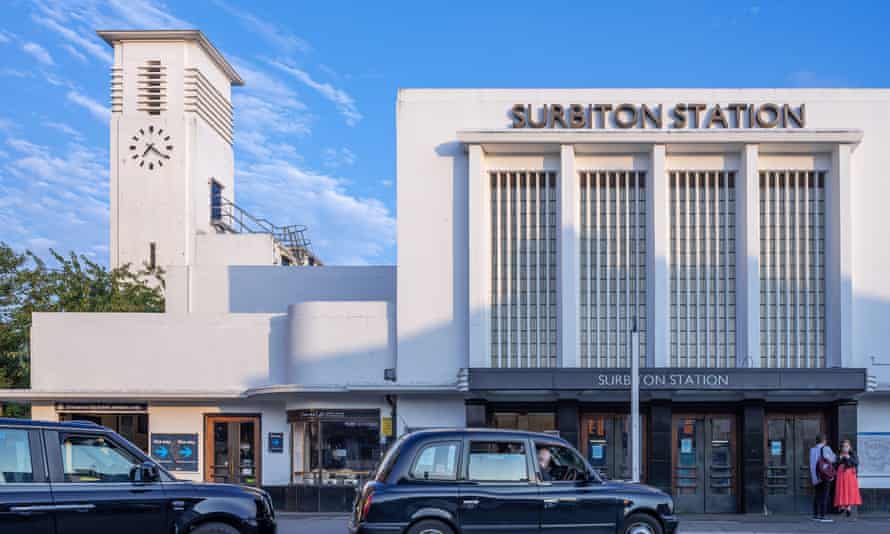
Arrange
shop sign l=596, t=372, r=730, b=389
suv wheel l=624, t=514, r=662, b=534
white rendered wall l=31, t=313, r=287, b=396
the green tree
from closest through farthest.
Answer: suv wheel l=624, t=514, r=662, b=534, shop sign l=596, t=372, r=730, b=389, white rendered wall l=31, t=313, r=287, b=396, the green tree

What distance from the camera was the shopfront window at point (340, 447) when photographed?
25.7m

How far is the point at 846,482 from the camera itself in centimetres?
2341

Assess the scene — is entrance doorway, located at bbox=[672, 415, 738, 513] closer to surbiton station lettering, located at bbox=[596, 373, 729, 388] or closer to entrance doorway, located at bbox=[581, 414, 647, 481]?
entrance doorway, located at bbox=[581, 414, 647, 481]

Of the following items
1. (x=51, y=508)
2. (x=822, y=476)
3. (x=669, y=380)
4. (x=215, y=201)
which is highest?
(x=215, y=201)

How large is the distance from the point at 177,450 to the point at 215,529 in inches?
530

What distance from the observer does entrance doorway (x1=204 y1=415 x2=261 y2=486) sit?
26.3 meters

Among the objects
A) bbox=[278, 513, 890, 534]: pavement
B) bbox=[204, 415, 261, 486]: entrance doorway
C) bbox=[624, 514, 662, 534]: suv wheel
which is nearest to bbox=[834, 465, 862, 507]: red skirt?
bbox=[278, 513, 890, 534]: pavement

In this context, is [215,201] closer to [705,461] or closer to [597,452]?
[597,452]

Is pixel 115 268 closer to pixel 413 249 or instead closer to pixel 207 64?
pixel 207 64

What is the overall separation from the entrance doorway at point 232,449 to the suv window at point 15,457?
555 inches

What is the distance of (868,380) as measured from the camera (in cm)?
2366

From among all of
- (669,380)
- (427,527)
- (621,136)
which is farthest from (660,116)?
(427,527)

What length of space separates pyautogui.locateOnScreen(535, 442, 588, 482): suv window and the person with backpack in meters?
10.0

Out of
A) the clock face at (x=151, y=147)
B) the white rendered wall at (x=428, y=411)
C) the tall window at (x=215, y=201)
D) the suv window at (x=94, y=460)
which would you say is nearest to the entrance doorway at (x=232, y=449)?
the white rendered wall at (x=428, y=411)
